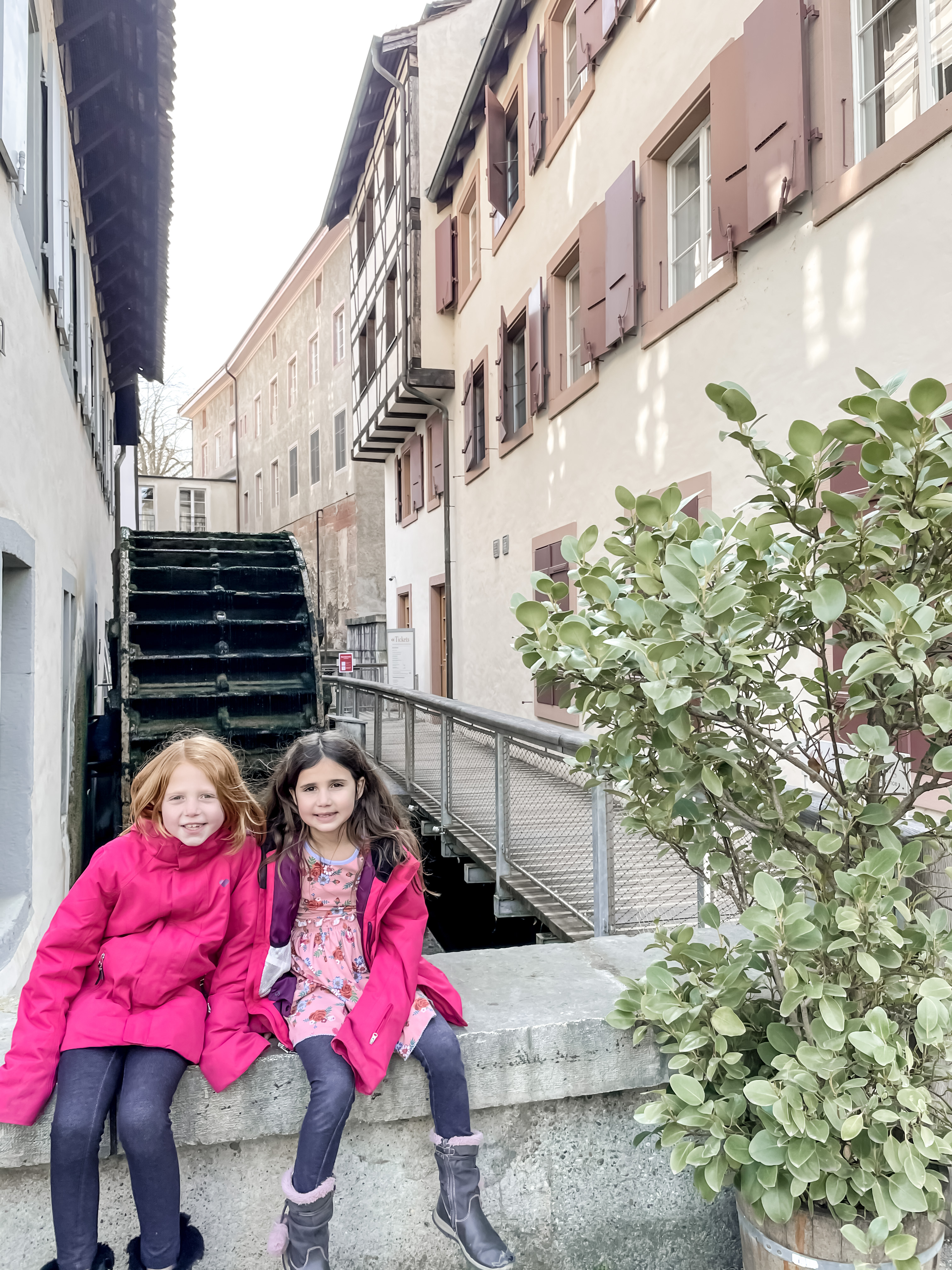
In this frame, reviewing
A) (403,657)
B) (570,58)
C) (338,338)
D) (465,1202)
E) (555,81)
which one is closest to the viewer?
(465,1202)

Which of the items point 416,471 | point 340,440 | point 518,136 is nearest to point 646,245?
point 518,136

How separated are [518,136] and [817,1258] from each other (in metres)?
11.7

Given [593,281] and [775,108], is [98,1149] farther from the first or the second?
[593,281]

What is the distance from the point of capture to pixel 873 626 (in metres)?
1.46

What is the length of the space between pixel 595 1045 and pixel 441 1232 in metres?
0.51

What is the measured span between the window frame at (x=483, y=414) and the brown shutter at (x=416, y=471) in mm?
3013

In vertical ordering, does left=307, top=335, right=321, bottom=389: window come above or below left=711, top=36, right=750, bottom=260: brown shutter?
above

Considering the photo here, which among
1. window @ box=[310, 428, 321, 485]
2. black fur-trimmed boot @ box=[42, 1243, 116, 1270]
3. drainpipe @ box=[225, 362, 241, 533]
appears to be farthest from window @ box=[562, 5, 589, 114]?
drainpipe @ box=[225, 362, 241, 533]

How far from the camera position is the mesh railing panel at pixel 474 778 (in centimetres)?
563

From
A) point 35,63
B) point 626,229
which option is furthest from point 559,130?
point 35,63

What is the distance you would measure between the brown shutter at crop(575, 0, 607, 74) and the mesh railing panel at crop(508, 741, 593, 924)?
20.6 ft

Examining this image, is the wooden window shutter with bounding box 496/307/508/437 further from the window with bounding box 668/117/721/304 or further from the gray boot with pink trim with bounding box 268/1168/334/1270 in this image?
the gray boot with pink trim with bounding box 268/1168/334/1270

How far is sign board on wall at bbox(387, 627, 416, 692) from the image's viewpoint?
1664cm

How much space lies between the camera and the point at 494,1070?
203cm
